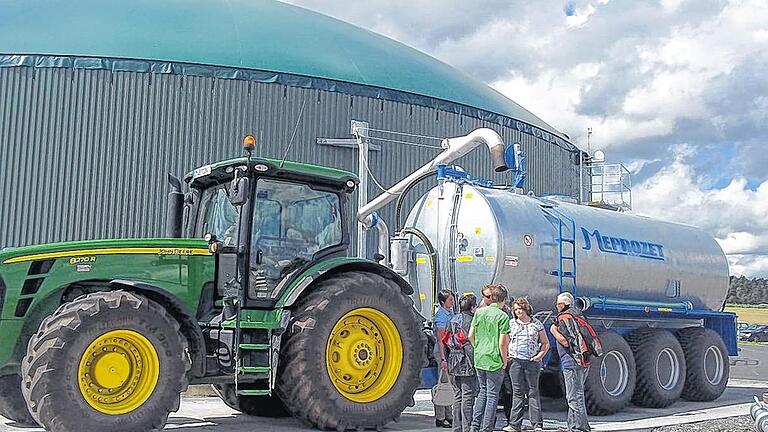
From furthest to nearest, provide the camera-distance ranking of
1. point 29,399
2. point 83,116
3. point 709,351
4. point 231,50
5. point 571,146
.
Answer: point 571,146
point 231,50
point 83,116
point 709,351
point 29,399

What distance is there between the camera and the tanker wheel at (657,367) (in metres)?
13.1

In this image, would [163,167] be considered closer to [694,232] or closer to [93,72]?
[93,72]

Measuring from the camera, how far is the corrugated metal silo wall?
19.7 meters

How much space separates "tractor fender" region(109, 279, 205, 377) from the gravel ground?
5.45m

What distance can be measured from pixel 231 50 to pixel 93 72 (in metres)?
3.54

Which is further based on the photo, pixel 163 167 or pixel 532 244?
pixel 163 167

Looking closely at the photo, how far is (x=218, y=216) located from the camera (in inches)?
364

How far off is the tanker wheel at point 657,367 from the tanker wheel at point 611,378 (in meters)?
0.44

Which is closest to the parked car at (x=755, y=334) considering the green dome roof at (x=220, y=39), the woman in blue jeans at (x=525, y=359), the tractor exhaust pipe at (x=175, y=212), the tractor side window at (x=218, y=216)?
the green dome roof at (x=220, y=39)

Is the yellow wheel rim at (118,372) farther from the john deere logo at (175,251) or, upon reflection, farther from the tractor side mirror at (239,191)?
the tractor side mirror at (239,191)


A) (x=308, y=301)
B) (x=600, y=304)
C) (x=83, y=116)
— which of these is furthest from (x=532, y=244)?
(x=83, y=116)

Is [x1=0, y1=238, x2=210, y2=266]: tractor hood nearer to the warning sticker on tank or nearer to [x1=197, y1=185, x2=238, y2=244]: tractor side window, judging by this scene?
[x1=197, y1=185, x2=238, y2=244]: tractor side window

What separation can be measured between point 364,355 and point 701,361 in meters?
7.77

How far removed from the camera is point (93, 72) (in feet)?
66.1
